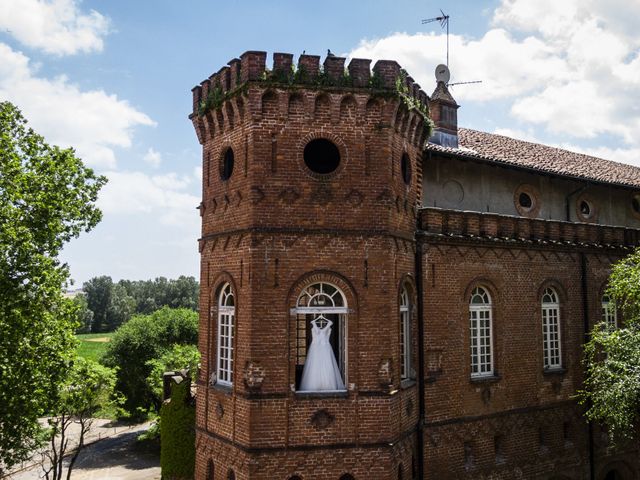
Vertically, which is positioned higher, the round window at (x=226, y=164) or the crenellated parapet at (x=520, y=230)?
the round window at (x=226, y=164)

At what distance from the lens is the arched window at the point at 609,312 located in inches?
712

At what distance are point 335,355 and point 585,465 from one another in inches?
390

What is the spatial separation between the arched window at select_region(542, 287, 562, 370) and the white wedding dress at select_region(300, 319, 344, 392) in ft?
26.3

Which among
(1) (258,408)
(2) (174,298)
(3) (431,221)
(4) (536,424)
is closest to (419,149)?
(3) (431,221)

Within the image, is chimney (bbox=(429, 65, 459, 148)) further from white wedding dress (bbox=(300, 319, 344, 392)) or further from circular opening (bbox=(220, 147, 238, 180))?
white wedding dress (bbox=(300, 319, 344, 392))

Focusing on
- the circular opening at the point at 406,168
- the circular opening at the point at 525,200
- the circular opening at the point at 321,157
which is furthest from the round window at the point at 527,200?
the circular opening at the point at 321,157

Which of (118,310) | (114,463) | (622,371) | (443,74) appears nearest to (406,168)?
(622,371)

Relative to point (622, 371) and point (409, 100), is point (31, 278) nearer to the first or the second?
point (409, 100)

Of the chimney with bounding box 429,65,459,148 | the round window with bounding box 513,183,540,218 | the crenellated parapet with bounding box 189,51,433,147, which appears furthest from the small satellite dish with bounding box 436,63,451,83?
the crenellated parapet with bounding box 189,51,433,147

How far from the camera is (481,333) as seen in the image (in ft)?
50.1

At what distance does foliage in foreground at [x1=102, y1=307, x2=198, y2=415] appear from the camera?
3728 centimetres

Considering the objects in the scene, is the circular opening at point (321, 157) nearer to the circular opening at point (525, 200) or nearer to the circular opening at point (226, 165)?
the circular opening at point (226, 165)

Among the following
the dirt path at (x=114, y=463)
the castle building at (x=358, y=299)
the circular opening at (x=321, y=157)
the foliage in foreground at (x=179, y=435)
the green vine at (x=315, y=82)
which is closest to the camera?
the castle building at (x=358, y=299)

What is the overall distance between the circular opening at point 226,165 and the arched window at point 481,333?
744cm
